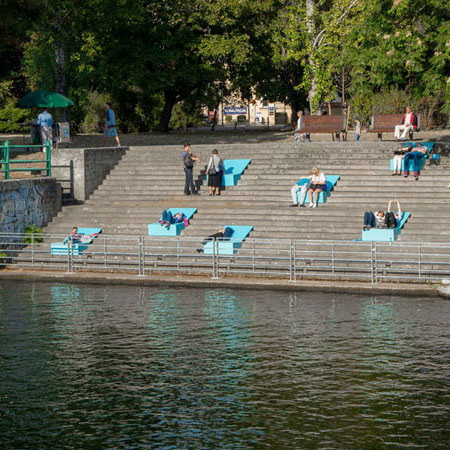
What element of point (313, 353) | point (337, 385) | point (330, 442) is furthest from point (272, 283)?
point (330, 442)

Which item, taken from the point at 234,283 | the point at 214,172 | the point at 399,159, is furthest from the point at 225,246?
the point at 399,159

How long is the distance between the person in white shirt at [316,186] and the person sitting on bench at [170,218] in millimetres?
4111

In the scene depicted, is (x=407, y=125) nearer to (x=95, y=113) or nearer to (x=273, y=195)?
(x=273, y=195)

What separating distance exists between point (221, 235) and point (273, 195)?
4.34 metres

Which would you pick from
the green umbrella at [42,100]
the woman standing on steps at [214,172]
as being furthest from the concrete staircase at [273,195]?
the green umbrella at [42,100]

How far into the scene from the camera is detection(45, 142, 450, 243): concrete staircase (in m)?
28.0

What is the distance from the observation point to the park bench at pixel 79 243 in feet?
90.9

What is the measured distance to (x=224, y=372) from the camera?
16.1m

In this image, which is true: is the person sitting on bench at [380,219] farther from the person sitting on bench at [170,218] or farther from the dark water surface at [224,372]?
the person sitting on bench at [170,218]

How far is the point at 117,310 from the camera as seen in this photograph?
21750 mm

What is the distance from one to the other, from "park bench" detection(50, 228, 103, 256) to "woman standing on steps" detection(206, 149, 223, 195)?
14.3 feet

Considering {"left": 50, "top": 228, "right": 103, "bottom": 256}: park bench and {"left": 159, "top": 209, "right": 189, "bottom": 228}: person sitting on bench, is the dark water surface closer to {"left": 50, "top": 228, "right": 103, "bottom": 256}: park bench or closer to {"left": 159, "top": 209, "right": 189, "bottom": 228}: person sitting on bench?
{"left": 50, "top": 228, "right": 103, "bottom": 256}: park bench

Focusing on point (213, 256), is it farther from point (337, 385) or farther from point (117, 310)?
point (337, 385)

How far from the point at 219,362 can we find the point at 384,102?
2862 cm
